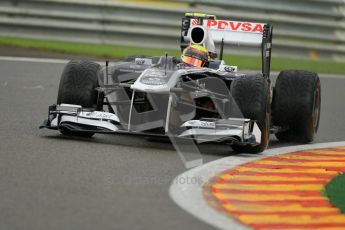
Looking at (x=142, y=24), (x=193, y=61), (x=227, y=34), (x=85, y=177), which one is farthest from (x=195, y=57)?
(x=142, y=24)

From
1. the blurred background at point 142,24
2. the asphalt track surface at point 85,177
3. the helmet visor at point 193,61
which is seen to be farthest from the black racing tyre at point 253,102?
the blurred background at point 142,24

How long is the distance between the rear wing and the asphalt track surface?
4.25ft

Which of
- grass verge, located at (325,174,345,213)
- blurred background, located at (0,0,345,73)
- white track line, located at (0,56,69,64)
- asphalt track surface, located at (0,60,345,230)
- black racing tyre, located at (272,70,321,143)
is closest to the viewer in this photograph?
asphalt track surface, located at (0,60,345,230)

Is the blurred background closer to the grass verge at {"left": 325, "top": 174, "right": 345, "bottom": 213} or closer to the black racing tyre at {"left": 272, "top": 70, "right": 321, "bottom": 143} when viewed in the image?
the black racing tyre at {"left": 272, "top": 70, "right": 321, "bottom": 143}

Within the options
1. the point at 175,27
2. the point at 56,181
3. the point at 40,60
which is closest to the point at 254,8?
the point at 175,27

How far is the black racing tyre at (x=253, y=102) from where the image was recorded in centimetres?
1027

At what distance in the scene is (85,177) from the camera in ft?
26.5

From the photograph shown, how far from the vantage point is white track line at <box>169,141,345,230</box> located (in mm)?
6720

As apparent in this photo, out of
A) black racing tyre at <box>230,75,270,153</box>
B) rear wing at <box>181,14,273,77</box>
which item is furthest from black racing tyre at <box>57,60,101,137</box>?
rear wing at <box>181,14,273,77</box>

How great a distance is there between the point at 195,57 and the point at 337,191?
3913mm

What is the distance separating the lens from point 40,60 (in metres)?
19.3

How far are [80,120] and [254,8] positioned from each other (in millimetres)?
11225

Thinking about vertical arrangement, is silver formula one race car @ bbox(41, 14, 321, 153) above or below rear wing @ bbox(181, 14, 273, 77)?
below

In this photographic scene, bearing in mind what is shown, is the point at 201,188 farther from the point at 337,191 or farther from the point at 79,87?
the point at 79,87
